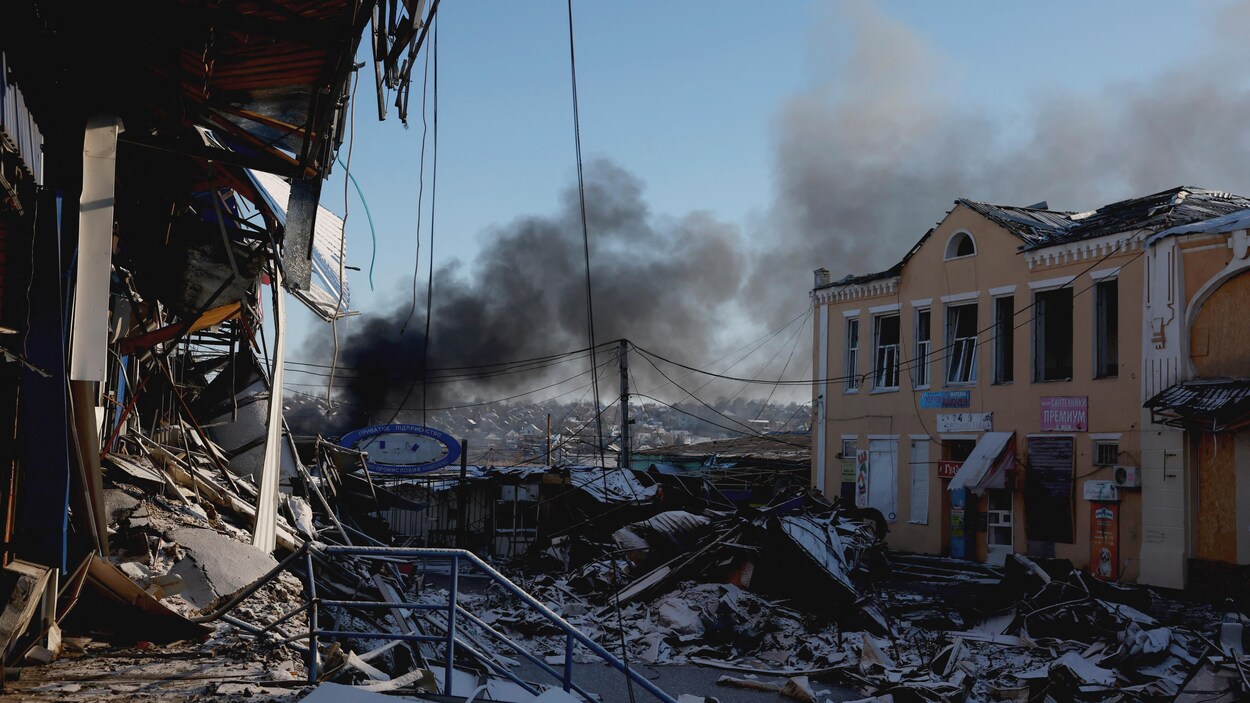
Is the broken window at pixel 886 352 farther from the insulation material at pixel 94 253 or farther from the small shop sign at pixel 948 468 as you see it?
the insulation material at pixel 94 253

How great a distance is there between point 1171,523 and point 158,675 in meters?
20.1

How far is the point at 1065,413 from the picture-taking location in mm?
23547

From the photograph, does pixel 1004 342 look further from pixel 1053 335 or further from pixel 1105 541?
pixel 1105 541

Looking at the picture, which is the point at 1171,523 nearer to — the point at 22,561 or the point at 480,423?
the point at 22,561

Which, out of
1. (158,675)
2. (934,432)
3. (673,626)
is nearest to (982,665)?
(673,626)

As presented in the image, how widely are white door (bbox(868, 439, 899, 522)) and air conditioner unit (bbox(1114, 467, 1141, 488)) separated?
21.6 ft

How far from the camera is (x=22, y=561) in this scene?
21.2ft

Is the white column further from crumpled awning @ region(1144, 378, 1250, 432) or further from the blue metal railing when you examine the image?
the blue metal railing

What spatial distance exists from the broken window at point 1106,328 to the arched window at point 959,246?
157 inches

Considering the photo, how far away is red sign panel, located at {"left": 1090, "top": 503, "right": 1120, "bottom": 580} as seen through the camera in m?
21.8

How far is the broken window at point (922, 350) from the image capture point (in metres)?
27.3

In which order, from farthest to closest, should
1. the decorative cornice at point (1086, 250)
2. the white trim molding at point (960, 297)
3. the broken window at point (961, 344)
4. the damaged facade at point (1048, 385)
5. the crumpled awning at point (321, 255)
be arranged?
the broken window at point (961, 344) < the white trim molding at point (960, 297) < the decorative cornice at point (1086, 250) < the damaged facade at point (1048, 385) < the crumpled awning at point (321, 255)

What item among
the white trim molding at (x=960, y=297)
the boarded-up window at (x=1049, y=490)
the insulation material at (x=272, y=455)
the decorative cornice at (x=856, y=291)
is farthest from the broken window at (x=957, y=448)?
the insulation material at (x=272, y=455)

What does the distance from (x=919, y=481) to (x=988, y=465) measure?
316 centimetres
